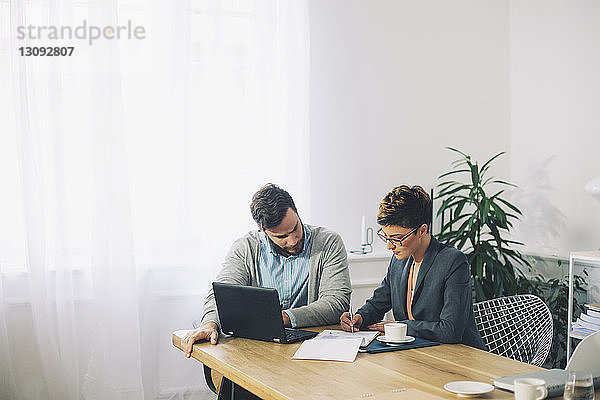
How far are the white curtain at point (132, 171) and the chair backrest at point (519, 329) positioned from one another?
4.25 feet

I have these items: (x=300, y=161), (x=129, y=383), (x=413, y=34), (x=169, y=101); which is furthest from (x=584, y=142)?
(x=129, y=383)

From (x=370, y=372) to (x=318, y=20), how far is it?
2.57 m

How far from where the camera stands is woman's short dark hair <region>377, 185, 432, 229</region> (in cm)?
284

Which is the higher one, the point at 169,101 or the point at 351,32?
the point at 351,32

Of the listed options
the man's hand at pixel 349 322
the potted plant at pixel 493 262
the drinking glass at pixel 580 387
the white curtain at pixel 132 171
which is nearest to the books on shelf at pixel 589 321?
the potted plant at pixel 493 262

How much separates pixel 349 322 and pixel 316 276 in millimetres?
319

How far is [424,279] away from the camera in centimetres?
287

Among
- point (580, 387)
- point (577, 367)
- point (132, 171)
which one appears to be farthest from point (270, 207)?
point (580, 387)

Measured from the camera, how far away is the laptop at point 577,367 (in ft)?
6.70

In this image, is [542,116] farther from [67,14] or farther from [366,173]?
[67,14]

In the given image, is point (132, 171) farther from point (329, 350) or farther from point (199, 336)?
point (329, 350)

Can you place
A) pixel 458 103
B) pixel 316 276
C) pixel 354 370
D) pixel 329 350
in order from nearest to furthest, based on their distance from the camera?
pixel 354 370 → pixel 329 350 → pixel 316 276 → pixel 458 103

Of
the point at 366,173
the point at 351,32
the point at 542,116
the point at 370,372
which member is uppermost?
the point at 351,32

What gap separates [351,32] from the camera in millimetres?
4391
